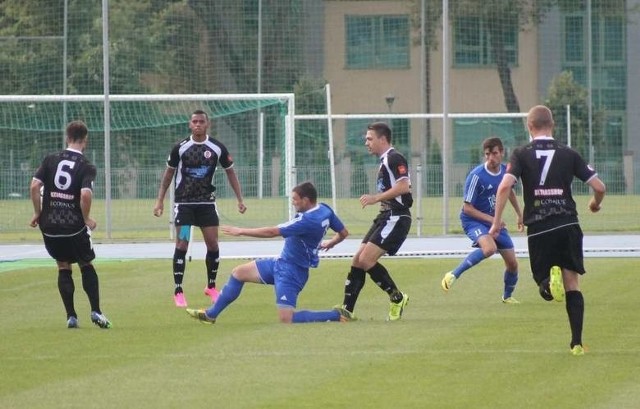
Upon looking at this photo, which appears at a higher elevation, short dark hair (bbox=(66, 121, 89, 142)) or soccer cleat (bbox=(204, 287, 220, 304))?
short dark hair (bbox=(66, 121, 89, 142))

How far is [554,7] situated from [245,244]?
50.4ft

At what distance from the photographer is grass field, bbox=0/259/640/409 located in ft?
29.1

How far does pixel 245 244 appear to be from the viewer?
1062 inches

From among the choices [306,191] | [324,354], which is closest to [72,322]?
[306,191]

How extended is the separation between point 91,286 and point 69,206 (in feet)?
2.47

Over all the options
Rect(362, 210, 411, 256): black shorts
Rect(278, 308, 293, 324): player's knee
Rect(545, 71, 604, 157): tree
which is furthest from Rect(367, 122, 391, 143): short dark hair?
Rect(545, 71, 604, 157): tree

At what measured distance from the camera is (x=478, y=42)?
135ft

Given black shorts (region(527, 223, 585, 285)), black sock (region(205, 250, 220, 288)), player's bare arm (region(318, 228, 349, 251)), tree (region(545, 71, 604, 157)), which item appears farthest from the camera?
tree (region(545, 71, 604, 157))

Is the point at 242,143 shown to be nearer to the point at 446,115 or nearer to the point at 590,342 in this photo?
the point at 446,115

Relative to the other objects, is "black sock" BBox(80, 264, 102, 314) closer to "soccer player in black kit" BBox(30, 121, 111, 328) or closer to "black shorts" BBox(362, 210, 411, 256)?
"soccer player in black kit" BBox(30, 121, 111, 328)

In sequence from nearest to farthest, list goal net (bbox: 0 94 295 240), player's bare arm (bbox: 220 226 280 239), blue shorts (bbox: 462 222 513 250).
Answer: player's bare arm (bbox: 220 226 280 239) → blue shorts (bbox: 462 222 513 250) → goal net (bbox: 0 94 295 240)

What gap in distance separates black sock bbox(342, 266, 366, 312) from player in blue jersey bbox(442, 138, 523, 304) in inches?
88.5

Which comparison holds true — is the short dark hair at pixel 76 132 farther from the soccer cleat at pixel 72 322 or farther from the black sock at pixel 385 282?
the black sock at pixel 385 282

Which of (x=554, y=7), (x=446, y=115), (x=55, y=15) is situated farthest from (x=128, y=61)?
(x=446, y=115)
